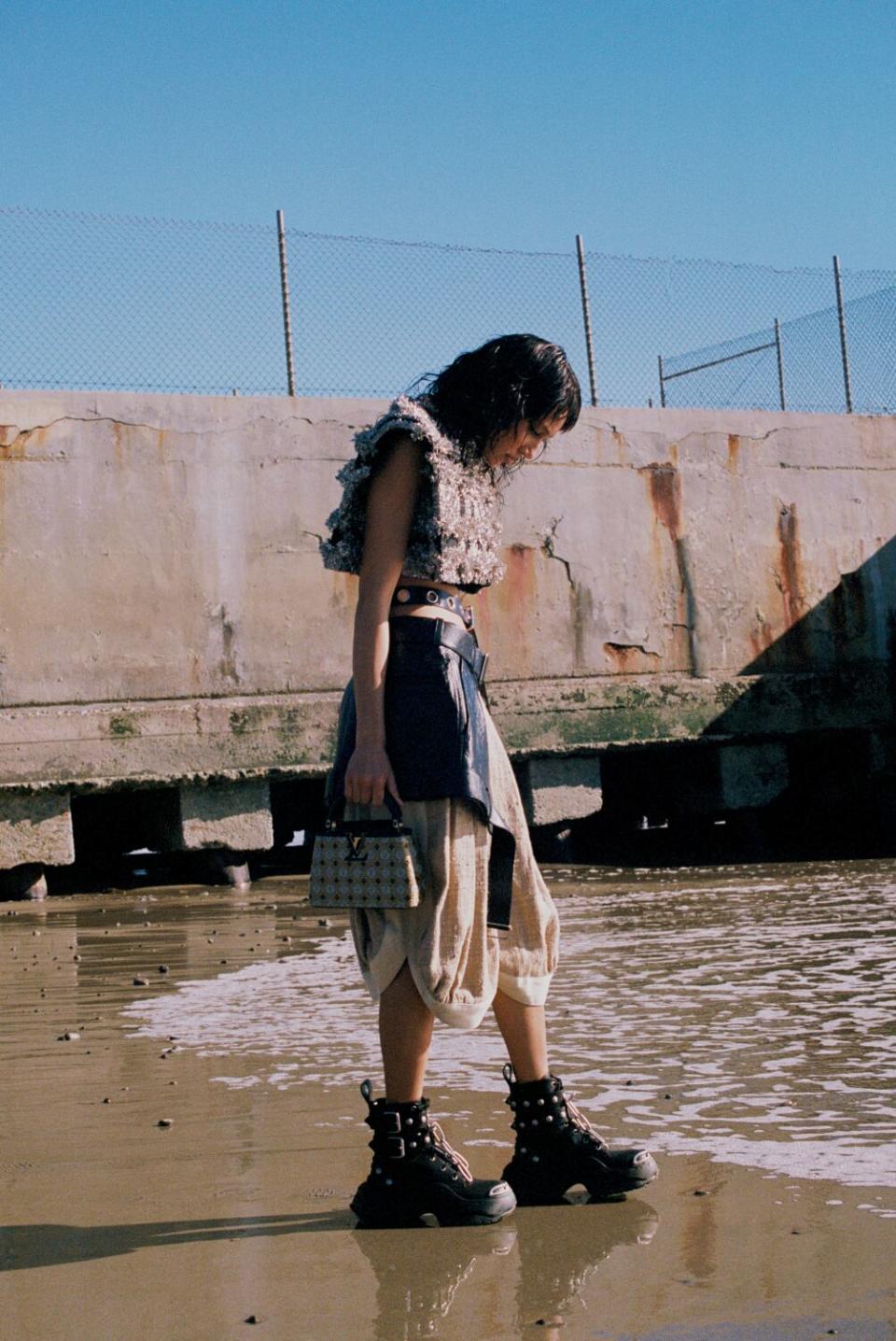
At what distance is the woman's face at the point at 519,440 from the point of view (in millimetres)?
→ 2879

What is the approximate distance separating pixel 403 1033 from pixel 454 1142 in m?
0.57

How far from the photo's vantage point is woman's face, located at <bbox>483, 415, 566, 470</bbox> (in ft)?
9.45

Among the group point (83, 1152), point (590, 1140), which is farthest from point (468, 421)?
point (83, 1152)

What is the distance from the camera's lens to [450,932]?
264cm

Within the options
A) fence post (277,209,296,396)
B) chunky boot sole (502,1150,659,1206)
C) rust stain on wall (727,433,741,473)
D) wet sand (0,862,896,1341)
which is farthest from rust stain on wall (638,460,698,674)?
chunky boot sole (502,1150,659,1206)

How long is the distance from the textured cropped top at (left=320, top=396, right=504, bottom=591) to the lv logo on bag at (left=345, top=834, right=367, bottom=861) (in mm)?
458

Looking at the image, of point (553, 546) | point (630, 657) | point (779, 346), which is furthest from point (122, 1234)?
point (779, 346)

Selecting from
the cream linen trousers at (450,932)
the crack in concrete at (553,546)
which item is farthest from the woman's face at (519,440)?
Result: the crack in concrete at (553,546)

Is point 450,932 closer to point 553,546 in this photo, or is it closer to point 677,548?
point 553,546

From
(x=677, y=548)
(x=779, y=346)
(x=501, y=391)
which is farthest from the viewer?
(x=779, y=346)

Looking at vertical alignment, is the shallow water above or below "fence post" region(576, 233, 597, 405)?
below

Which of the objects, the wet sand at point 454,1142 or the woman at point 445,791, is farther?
the woman at point 445,791

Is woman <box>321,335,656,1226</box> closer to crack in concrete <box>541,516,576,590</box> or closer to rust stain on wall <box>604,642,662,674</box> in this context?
crack in concrete <box>541,516,576,590</box>

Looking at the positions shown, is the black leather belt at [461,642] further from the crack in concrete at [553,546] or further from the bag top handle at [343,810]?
the crack in concrete at [553,546]
